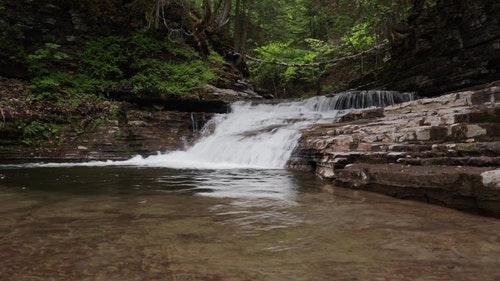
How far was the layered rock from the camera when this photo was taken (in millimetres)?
4125

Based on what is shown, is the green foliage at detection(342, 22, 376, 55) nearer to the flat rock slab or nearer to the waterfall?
the waterfall

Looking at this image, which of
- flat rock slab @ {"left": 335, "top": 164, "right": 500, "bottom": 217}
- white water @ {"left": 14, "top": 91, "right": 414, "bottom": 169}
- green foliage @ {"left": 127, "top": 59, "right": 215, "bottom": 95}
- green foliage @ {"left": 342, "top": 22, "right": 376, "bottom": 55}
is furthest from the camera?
green foliage @ {"left": 342, "top": 22, "right": 376, "bottom": 55}

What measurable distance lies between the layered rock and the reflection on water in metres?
0.30

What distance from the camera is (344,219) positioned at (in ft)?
12.0

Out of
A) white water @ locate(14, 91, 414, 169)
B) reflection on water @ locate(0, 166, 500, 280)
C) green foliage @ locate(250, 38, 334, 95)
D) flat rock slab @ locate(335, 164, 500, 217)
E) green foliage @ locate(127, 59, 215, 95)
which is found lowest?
reflection on water @ locate(0, 166, 500, 280)

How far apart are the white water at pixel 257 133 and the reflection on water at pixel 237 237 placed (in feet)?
16.0

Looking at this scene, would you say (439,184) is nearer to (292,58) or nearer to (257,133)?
(257,133)

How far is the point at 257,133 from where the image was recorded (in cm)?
1161

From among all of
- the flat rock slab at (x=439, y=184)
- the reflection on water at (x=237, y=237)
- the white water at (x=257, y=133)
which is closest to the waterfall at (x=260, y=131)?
the white water at (x=257, y=133)

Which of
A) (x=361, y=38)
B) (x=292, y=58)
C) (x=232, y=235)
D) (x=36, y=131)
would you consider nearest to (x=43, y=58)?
(x=36, y=131)

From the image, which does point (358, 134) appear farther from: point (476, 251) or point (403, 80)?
point (403, 80)

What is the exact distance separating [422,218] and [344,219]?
2.73 feet

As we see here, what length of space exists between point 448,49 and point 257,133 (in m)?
7.57

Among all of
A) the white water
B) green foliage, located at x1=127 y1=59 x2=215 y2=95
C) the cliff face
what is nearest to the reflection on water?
the white water
